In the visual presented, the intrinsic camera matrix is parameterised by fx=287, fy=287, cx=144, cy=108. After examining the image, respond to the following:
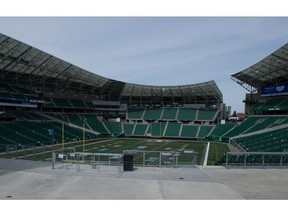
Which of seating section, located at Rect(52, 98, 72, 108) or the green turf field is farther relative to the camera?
seating section, located at Rect(52, 98, 72, 108)

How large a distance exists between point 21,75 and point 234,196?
57152 mm

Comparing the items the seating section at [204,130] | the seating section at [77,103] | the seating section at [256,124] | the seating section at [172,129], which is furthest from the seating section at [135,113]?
the seating section at [256,124]

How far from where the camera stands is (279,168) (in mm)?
18312

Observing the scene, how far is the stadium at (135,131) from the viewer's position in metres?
15.5

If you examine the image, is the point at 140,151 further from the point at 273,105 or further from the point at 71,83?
the point at 71,83

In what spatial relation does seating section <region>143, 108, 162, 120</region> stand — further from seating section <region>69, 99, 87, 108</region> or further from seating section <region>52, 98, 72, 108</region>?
seating section <region>52, 98, 72, 108</region>

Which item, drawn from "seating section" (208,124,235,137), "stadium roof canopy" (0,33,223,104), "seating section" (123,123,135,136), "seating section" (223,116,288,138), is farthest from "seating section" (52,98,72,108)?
"seating section" (223,116,288,138)

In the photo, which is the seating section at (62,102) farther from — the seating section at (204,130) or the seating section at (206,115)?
the seating section at (206,115)

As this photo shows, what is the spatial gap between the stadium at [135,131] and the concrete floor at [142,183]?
60 mm

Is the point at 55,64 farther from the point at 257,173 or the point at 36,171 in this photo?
the point at 257,173

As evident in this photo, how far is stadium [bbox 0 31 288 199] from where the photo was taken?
15539 mm

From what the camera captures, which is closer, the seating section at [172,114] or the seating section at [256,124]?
the seating section at [256,124]

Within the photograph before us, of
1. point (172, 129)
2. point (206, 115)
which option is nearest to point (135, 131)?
point (172, 129)

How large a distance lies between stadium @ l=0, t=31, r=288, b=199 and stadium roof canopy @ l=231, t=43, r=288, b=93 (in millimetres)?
213
